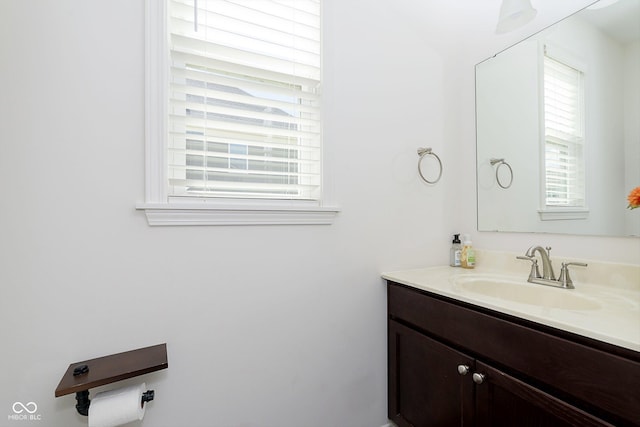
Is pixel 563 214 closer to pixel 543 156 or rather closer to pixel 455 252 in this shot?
pixel 543 156

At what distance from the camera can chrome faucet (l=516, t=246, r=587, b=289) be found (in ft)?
3.86

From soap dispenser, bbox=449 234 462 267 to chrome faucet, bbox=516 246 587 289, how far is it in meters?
0.32

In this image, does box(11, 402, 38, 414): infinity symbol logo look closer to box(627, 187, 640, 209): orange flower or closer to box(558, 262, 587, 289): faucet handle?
box(558, 262, 587, 289): faucet handle

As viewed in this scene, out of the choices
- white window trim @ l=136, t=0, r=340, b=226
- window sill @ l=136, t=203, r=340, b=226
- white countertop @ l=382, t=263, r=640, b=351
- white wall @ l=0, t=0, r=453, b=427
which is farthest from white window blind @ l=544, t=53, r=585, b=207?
white window trim @ l=136, t=0, r=340, b=226

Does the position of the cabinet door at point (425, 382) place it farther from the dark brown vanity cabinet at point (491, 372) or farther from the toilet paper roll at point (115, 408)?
the toilet paper roll at point (115, 408)

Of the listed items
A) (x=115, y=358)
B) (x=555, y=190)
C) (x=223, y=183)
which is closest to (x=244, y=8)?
(x=223, y=183)

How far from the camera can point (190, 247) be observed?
108cm

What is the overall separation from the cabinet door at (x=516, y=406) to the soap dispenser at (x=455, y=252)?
26.9 inches

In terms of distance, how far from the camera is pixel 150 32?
101cm

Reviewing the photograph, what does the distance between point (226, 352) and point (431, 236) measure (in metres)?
1.16

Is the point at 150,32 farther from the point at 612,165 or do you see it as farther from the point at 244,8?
the point at 612,165

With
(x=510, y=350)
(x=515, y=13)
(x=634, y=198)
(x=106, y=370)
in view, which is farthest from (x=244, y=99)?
(x=634, y=198)

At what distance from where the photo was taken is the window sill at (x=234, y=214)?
1.02 metres

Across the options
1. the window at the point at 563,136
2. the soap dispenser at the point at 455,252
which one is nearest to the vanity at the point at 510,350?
the soap dispenser at the point at 455,252
